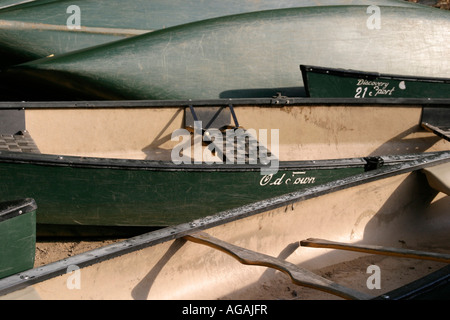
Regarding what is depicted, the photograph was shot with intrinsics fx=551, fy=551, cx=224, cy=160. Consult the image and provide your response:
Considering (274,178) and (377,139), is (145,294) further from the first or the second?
(377,139)

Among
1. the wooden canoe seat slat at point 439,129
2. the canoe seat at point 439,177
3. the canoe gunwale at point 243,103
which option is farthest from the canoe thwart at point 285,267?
the wooden canoe seat slat at point 439,129

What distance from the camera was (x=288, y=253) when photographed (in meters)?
3.77

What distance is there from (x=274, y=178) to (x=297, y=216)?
73cm

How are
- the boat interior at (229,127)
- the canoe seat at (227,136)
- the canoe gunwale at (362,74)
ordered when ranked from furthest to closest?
the canoe gunwale at (362,74) → the boat interior at (229,127) → the canoe seat at (227,136)

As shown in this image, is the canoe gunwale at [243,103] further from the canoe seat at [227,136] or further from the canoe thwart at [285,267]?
the canoe thwart at [285,267]

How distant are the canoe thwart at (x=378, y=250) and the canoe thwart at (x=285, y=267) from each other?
2.02ft

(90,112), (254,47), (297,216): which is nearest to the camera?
(297,216)

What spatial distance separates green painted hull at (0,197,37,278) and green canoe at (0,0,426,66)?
4.68 m

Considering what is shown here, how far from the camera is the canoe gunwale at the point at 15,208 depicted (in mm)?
2701

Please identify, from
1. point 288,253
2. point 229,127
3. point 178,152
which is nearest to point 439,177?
point 288,253

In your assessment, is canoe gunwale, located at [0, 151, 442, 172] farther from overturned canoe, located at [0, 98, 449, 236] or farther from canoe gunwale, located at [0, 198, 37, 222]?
canoe gunwale, located at [0, 198, 37, 222]

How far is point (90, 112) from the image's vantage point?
A: 17.3 feet

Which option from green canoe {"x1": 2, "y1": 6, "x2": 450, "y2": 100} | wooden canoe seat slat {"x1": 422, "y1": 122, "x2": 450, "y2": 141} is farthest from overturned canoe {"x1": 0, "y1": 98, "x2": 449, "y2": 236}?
green canoe {"x1": 2, "y1": 6, "x2": 450, "y2": 100}
